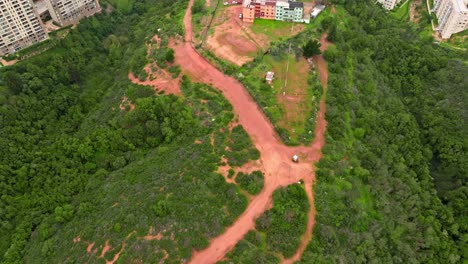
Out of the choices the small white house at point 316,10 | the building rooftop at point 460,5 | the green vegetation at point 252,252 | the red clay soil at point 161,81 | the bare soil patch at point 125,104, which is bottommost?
the green vegetation at point 252,252

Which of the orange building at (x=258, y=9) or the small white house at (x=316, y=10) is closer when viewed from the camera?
the orange building at (x=258, y=9)

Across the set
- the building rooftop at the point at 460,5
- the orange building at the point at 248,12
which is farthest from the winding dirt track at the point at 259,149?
the building rooftop at the point at 460,5

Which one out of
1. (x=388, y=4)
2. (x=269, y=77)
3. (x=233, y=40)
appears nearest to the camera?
(x=269, y=77)

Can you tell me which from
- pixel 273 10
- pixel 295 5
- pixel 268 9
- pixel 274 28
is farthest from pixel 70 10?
pixel 295 5

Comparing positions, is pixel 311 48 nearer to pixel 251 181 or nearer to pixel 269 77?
pixel 269 77

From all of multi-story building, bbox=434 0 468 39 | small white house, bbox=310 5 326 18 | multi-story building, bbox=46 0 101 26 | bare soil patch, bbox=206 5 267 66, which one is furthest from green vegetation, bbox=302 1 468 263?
multi-story building, bbox=46 0 101 26

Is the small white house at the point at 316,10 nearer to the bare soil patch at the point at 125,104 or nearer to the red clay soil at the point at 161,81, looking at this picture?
the red clay soil at the point at 161,81

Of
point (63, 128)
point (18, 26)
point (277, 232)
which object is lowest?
point (63, 128)
